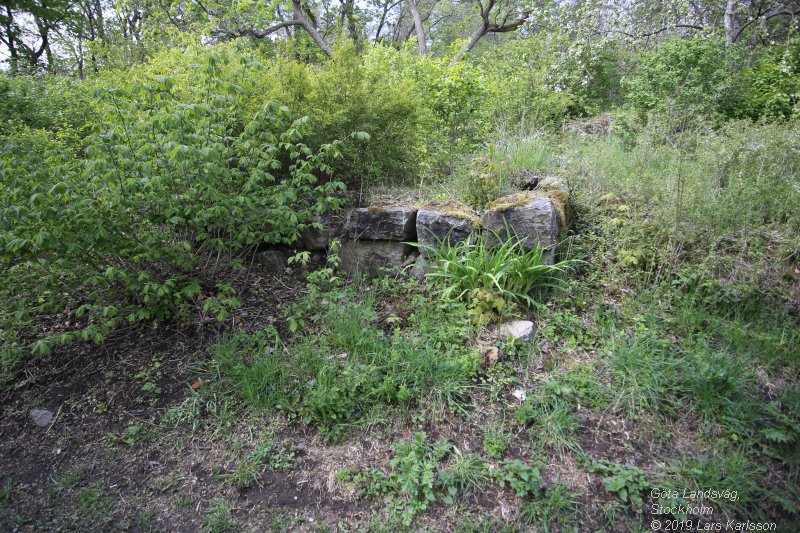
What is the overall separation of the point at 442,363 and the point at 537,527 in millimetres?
1062

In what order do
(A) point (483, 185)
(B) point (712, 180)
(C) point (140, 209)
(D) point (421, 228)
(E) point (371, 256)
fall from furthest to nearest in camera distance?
(E) point (371, 256), (A) point (483, 185), (D) point (421, 228), (B) point (712, 180), (C) point (140, 209)

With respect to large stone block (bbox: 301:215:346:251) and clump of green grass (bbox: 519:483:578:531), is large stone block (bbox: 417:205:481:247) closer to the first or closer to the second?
large stone block (bbox: 301:215:346:251)

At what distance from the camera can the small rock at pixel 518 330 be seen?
10.1 feet

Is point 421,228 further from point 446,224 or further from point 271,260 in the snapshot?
point 271,260

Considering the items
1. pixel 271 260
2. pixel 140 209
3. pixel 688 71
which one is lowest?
pixel 271 260

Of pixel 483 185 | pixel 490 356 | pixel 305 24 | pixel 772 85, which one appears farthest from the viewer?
pixel 305 24

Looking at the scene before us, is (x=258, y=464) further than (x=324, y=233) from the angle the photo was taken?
No

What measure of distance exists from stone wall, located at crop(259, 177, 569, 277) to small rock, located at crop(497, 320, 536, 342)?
2.28ft

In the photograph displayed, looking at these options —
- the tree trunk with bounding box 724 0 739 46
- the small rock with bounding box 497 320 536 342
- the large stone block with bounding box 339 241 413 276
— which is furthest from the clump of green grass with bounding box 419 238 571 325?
the tree trunk with bounding box 724 0 739 46

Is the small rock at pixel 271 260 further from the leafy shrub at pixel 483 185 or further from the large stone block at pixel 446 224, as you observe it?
the leafy shrub at pixel 483 185

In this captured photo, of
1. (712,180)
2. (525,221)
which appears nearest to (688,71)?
(712,180)

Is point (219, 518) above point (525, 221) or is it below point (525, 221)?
below

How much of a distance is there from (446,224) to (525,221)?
2.23ft

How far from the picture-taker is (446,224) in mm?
3828
